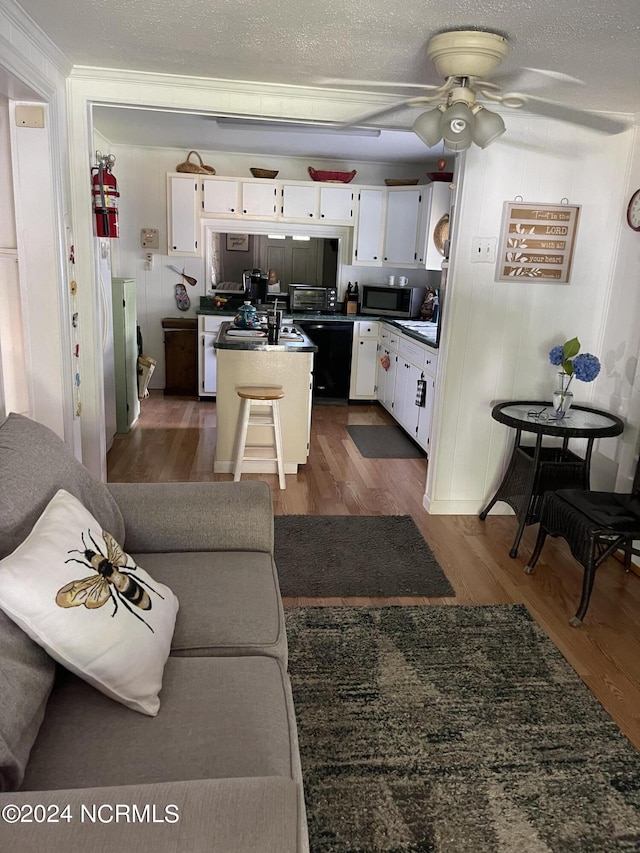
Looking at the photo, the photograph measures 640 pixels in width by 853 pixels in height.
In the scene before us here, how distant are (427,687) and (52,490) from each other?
1.41 m

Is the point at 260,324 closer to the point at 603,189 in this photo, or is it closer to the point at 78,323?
the point at 78,323

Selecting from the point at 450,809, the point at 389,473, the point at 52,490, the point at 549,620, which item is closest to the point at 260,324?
the point at 389,473

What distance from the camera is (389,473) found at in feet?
14.9

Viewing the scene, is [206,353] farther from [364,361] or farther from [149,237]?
[364,361]

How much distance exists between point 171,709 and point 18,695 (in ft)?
→ 1.08

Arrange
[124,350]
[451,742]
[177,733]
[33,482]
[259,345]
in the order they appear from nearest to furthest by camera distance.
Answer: [177,733]
[33,482]
[451,742]
[259,345]
[124,350]

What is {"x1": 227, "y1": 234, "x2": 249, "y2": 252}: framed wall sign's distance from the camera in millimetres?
6398

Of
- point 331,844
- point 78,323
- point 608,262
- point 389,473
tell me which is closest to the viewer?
point 331,844

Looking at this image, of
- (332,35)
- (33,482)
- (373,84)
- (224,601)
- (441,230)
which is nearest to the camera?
(33,482)

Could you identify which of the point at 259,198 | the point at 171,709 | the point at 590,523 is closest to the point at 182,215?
the point at 259,198

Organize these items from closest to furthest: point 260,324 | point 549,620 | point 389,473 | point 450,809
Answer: point 450,809, point 549,620, point 389,473, point 260,324

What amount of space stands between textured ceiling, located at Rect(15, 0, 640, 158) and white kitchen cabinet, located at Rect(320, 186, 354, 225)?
122 inches

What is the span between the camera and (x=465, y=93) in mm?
2576

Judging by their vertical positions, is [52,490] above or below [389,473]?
above
